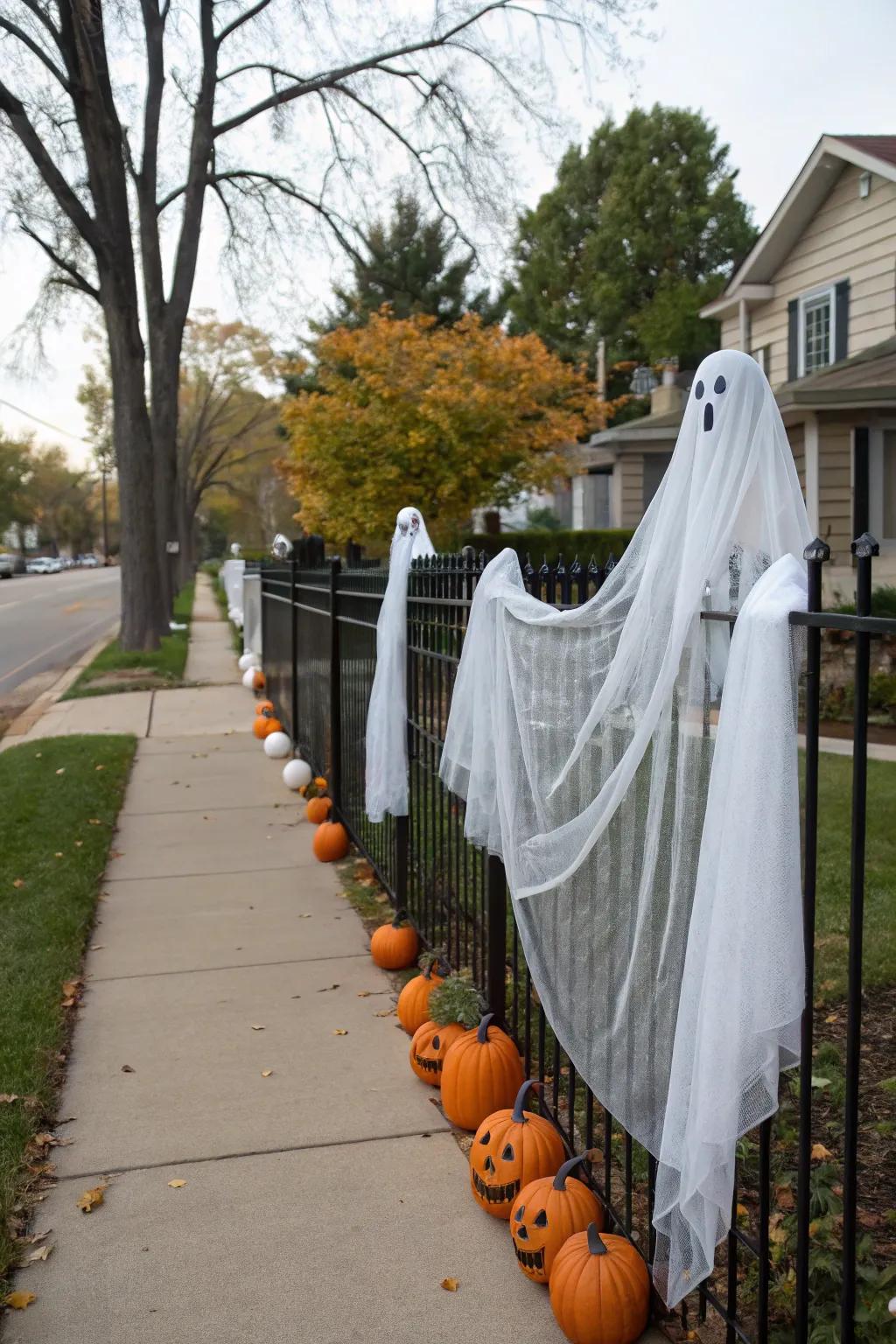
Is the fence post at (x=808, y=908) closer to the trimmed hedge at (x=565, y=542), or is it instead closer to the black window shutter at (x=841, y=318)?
the black window shutter at (x=841, y=318)

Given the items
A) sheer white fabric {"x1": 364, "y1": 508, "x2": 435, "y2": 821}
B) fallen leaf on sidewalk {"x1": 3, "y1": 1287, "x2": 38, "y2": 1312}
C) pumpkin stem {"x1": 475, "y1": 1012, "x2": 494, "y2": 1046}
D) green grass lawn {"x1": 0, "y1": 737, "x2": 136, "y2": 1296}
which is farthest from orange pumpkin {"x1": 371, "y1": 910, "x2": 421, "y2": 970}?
fallen leaf on sidewalk {"x1": 3, "y1": 1287, "x2": 38, "y2": 1312}

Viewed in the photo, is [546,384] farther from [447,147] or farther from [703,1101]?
[703,1101]

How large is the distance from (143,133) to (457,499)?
776cm

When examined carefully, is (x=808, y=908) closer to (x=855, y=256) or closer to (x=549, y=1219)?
(x=549, y=1219)

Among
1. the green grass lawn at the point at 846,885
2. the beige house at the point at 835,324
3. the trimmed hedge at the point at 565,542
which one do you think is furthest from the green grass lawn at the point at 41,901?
the trimmed hedge at the point at 565,542

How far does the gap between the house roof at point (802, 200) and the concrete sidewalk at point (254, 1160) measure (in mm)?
12111

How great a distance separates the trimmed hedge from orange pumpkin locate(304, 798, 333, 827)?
11801 millimetres

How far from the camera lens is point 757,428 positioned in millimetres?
2393

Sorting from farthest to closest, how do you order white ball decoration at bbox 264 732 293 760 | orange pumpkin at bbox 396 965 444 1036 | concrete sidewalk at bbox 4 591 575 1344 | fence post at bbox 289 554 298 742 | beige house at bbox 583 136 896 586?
beige house at bbox 583 136 896 586, white ball decoration at bbox 264 732 293 760, fence post at bbox 289 554 298 742, orange pumpkin at bbox 396 965 444 1036, concrete sidewalk at bbox 4 591 575 1344

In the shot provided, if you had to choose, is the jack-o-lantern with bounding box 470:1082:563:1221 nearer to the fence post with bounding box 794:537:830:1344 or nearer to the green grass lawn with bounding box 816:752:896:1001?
the fence post with bounding box 794:537:830:1344

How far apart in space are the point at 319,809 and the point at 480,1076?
409 centimetres

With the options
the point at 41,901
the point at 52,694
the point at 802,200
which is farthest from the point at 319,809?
the point at 802,200

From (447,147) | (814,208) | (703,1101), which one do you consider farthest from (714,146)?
(703,1101)

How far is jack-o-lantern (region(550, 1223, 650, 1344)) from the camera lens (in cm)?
263
